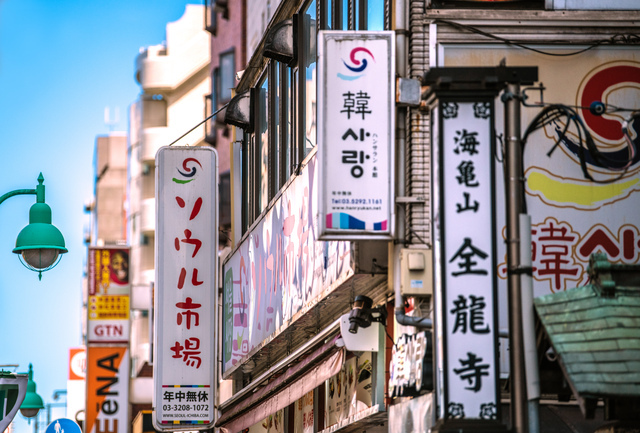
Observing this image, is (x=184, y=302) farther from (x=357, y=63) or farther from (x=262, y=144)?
(x=357, y=63)

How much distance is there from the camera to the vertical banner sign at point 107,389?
40750 millimetres

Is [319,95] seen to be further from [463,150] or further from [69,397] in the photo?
[69,397]

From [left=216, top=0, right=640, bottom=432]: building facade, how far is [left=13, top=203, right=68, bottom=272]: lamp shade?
3.30m

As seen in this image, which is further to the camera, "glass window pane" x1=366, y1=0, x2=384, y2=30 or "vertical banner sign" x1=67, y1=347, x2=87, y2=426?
"vertical banner sign" x1=67, y1=347, x2=87, y2=426

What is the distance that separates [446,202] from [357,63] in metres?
2.91

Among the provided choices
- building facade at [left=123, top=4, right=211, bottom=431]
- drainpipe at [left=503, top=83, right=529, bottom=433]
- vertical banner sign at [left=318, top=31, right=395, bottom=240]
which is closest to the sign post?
drainpipe at [left=503, top=83, right=529, bottom=433]

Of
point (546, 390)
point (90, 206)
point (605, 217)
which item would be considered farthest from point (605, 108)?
point (90, 206)

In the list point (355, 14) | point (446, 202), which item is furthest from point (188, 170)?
point (446, 202)

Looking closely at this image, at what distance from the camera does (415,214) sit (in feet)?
44.1

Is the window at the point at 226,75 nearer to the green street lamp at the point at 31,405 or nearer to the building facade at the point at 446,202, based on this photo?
the green street lamp at the point at 31,405

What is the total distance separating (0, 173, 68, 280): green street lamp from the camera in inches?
620

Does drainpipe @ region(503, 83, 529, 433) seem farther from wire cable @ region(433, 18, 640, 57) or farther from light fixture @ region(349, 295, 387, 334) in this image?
light fixture @ region(349, 295, 387, 334)

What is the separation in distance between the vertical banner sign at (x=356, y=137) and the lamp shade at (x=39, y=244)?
438 cm

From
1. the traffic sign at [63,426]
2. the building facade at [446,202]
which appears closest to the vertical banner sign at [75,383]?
the traffic sign at [63,426]
